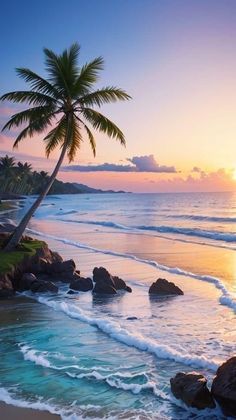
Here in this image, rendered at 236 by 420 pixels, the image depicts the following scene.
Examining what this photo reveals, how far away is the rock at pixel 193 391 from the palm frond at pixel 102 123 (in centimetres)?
1439

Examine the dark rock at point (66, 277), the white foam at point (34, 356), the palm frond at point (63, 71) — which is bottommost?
the white foam at point (34, 356)

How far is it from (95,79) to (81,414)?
16.0m

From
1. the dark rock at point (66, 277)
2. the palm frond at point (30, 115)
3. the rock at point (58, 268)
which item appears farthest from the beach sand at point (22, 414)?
the palm frond at point (30, 115)

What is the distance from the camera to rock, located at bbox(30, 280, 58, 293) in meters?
15.0

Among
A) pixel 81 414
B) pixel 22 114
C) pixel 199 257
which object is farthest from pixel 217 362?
pixel 199 257

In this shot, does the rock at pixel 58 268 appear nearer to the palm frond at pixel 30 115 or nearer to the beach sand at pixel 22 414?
the palm frond at pixel 30 115

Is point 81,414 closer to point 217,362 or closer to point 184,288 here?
point 217,362

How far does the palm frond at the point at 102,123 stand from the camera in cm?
1973

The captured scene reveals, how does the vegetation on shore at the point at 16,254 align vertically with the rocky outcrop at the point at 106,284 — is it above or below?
above

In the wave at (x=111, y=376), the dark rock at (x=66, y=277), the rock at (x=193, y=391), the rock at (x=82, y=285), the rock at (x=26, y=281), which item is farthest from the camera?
the dark rock at (x=66, y=277)

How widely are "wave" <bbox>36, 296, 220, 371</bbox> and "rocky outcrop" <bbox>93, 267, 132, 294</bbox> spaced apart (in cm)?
218

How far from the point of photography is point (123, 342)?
9.93 metres

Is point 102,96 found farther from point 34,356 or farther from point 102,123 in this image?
point 34,356

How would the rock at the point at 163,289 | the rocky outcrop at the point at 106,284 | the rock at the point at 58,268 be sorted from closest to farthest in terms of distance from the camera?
the rock at the point at 163,289, the rocky outcrop at the point at 106,284, the rock at the point at 58,268
